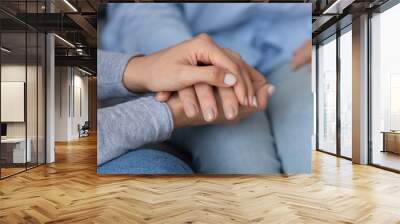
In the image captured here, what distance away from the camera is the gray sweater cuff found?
6172mm

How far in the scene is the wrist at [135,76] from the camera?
6.09 metres

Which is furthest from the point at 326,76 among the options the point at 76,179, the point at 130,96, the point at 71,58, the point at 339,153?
the point at 71,58

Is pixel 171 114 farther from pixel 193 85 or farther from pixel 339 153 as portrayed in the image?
pixel 339 153

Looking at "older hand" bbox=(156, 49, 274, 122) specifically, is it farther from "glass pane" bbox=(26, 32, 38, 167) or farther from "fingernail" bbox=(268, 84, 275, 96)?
"glass pane" bbox=(26, 32, 38, 167)

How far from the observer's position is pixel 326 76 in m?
10.5

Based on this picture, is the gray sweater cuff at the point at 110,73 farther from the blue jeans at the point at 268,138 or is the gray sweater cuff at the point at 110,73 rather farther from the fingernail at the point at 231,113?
the fingernail at the point at 231,113

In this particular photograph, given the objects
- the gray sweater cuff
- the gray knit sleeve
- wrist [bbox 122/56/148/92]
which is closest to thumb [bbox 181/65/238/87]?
the gray knit sleeve

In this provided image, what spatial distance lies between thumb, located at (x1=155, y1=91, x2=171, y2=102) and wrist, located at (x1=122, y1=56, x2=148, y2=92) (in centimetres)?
23

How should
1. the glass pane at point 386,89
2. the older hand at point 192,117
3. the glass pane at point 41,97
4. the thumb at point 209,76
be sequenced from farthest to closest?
the glass pane at point 41,97 → the glass pane at point 386,89 → the older hand at point 192,117 → the thumb at point 209,76

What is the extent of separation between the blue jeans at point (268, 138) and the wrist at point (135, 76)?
0.91 m

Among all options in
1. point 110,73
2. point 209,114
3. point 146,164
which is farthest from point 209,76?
point 146,164

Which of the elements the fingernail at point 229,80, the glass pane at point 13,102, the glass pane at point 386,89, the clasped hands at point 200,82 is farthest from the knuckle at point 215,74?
the glass pane at point 386,89

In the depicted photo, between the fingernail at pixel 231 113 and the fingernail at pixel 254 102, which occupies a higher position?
the fingernail at pixel 254 102

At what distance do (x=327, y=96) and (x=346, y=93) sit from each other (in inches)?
54.8
